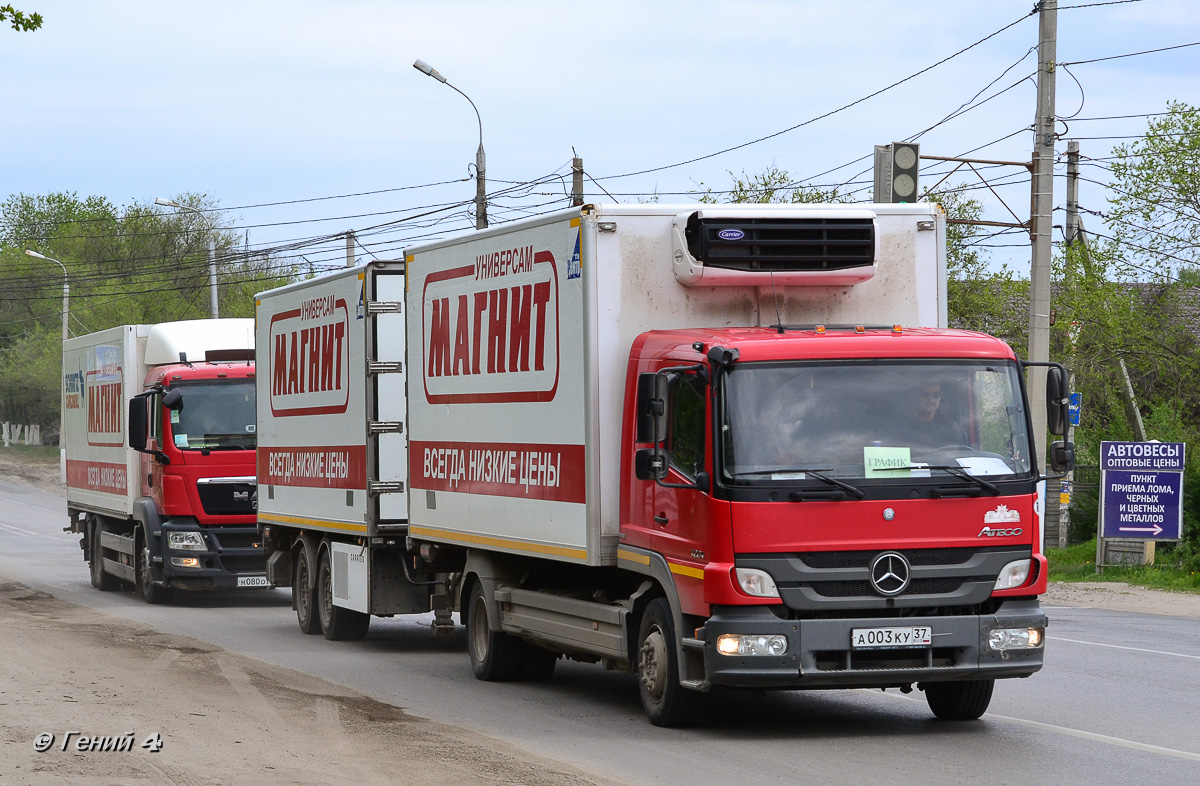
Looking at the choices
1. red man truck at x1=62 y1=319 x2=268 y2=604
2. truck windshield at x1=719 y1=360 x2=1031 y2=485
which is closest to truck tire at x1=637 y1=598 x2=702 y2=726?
truck windshield at x1=719 y1=360 x2=1031 y2=485

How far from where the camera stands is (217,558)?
784 inches

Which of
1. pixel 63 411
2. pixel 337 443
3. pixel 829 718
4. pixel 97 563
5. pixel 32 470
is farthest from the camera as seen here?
pixel 32 470

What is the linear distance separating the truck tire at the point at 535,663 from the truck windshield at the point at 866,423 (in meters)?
3.95

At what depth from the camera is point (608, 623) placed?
34.8 ft

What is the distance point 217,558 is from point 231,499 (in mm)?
740

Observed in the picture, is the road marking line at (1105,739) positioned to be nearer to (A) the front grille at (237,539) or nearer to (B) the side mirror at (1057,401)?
(B) the side mirror at (1057,401)

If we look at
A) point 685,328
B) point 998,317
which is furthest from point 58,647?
point 998,317

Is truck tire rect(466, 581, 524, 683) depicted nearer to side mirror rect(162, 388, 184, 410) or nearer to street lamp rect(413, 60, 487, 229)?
side mirror rect(162, 388, 184, 410)

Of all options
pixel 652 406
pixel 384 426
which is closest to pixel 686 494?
pixel 652 406

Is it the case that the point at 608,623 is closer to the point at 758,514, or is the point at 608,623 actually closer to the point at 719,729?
the point at 719,729

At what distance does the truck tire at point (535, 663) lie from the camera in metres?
12.7

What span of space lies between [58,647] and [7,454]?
61.6 meters

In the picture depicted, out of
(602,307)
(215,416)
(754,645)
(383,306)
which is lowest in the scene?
(754,645)

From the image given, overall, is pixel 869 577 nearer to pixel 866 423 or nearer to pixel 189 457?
pixel 866 423
